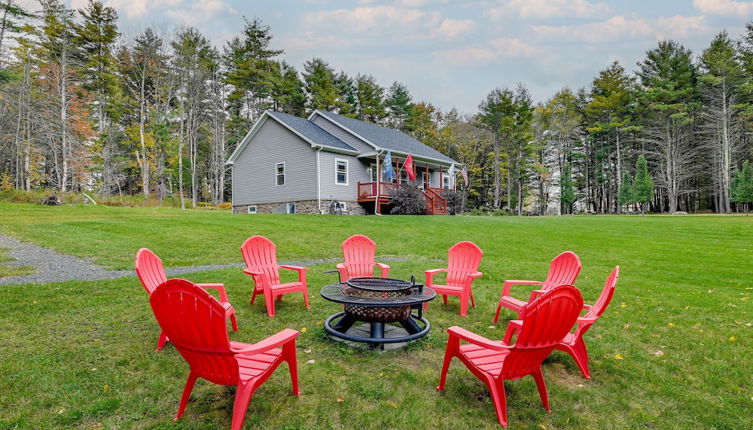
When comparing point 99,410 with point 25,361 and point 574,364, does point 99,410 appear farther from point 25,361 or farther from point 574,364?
point 574,364

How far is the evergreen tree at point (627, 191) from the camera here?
3086 cm

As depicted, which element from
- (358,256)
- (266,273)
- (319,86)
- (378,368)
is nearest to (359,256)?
(358,256)

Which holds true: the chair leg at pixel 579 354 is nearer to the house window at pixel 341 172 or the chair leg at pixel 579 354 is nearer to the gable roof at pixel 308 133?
the gable roof at pixel 308 133

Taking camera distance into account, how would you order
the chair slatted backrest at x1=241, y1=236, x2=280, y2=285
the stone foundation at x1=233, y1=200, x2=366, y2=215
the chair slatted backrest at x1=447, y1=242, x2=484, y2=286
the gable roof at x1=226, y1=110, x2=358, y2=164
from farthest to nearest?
the gable roof at x1=226, y1=110, x2=358, y2=164 → the stone foundation at x1=233, y1=200, x2=366, y2=215 → the chair slatted backrest at x1=447, y1=242, x2=484, y2=286 → the chair slatted backrest at x1=241, y1=236, x2=280, y2=285

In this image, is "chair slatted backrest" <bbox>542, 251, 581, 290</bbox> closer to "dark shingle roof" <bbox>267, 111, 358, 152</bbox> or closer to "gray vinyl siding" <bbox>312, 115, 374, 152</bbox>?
"dark shingle roof" <bbox>267, 111, 358, 152</bbox>

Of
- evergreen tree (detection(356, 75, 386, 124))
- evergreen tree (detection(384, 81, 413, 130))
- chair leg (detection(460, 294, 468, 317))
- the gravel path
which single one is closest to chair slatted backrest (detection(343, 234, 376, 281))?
chair leg (detection(460, 294, 468, 317))

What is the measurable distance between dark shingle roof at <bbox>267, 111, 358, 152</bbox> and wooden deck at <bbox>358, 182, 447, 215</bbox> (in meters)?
2.26

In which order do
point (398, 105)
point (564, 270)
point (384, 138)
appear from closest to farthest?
point (564, 270) < point (384, 138) < point (398, 105)

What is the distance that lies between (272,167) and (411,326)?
60.1 ft

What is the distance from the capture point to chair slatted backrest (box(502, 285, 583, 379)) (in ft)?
7.79

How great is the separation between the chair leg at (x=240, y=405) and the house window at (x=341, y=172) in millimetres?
17243

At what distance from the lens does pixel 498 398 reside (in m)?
2.52

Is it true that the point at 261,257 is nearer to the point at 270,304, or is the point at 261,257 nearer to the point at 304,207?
the point at 270,304

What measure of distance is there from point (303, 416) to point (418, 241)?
9238 millimetres
